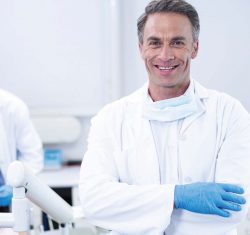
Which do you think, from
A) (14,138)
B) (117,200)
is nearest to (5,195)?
(14,138)

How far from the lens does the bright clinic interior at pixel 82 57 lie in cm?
273

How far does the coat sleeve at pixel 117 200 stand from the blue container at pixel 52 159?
67.5 inches

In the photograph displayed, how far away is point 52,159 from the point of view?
2842 millimetres

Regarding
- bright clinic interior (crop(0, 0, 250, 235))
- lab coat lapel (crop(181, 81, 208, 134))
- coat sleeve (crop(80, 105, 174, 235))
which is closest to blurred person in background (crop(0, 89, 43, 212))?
bright clinic interior (crop(0, 0, 250, 235))

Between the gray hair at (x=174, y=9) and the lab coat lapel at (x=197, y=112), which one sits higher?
the gray hair at (x=174, y=9)

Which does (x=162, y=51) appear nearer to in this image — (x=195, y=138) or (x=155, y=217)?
(x=195, y=138)

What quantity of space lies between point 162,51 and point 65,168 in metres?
1.88

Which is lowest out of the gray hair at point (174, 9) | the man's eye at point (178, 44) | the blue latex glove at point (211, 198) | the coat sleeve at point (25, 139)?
the coat sleeve at point (25, 139)

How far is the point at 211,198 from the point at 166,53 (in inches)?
16.4

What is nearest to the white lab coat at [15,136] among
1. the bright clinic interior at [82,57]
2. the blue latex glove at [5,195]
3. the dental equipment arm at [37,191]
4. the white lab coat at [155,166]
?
the blue latex glove at [5,195]

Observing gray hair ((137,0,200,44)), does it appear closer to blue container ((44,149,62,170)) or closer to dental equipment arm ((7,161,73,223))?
dental equipment arm ((7,161,73,223))

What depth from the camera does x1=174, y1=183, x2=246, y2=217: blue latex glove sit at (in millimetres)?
1006

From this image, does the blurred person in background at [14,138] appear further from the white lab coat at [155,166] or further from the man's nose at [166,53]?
the man's nose at [166,53]

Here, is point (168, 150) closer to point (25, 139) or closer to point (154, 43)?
point (154, 43)
